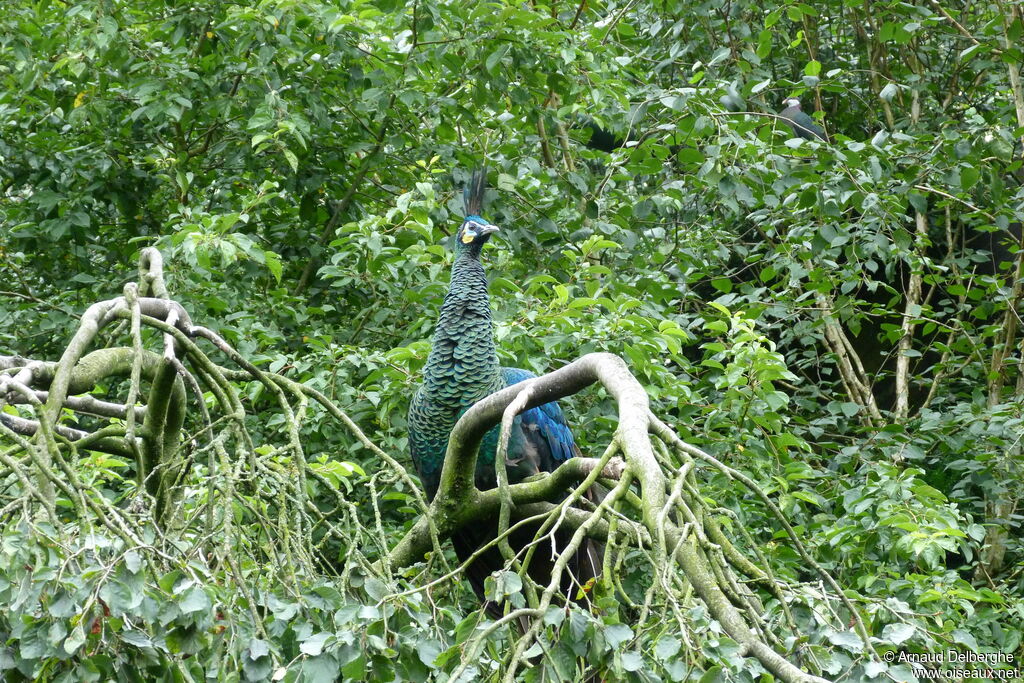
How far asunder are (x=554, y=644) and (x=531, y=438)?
2.24 meters

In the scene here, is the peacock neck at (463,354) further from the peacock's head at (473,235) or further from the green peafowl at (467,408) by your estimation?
the peacock's head at (473,235)

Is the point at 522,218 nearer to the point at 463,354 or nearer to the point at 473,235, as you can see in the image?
the point at 473,235

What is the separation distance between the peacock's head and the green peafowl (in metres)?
0.02

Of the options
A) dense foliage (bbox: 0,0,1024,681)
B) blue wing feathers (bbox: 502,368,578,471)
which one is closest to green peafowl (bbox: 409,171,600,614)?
blue wing feathers (bbox: 502,368,578,471)

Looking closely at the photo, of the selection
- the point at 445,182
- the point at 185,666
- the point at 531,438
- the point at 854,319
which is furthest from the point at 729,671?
the point at 854,319

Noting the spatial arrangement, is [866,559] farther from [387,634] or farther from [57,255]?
[57,255]

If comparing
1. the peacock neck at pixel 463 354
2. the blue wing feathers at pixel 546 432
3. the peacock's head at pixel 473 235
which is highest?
the peacock's head at pixel 473 235

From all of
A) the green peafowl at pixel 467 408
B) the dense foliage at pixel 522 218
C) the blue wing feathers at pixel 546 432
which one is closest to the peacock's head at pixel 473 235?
the green peafowl at pixel 467 408

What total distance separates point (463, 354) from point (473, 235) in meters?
0.56

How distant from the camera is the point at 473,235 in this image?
152 inches

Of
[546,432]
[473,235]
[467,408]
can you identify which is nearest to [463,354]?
[467,408]

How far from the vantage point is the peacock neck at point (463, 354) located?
3473 mm

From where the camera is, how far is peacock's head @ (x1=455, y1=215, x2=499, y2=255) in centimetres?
383

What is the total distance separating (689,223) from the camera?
5613mm
